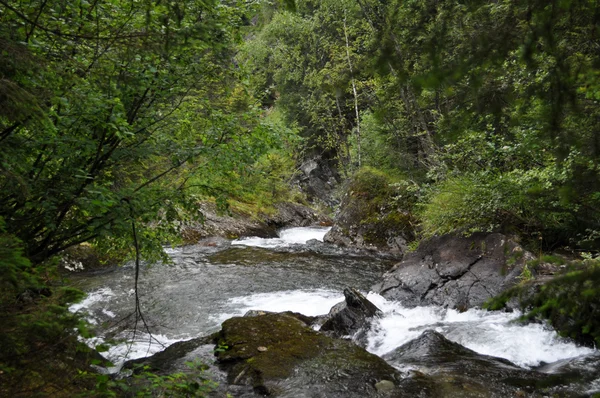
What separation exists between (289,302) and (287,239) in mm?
9664

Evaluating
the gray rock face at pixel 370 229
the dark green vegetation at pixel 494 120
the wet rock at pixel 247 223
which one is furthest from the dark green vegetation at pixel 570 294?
the wet rock at pixel 247 223

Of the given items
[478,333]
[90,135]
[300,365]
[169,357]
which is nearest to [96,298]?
[169,357]

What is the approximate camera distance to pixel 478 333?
285 inches

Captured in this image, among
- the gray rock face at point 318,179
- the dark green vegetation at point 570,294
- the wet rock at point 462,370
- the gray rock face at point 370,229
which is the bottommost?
the gray rock face at point 318,179

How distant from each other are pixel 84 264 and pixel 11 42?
11.5 m

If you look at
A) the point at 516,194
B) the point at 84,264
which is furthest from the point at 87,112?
the point at 84,264

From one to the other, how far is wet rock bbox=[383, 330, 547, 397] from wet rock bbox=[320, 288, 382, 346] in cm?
85

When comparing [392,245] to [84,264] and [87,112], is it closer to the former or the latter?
[84,264]

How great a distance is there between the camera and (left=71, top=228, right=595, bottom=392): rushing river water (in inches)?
269

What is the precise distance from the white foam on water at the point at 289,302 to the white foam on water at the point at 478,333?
1.37 m

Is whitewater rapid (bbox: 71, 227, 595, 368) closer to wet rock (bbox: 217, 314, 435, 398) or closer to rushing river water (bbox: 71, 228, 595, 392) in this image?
rushing river water (bbox: 71, 228, 595, 392)

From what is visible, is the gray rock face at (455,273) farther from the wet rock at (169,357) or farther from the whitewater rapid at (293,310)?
the wet rock at (169,357)

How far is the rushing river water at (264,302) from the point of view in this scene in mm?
6828

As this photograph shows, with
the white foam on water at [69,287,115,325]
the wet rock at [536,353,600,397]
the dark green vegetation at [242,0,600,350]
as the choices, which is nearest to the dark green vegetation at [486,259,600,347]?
the dark green vegetation at [242,0,600,350]
